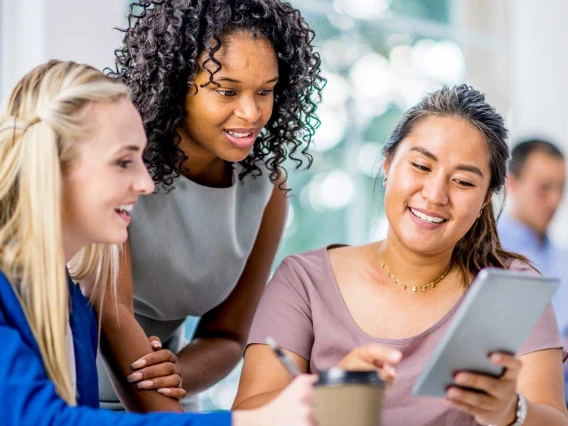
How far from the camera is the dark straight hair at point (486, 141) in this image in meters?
1.88

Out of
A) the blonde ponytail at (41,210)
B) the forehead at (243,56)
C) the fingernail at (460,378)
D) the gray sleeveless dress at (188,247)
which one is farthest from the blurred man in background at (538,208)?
the blonde ponytail at (41,210)

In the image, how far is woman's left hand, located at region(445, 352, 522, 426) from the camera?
4.17 feet

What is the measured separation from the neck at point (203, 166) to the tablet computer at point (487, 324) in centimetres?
88

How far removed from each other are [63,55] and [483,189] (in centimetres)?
200

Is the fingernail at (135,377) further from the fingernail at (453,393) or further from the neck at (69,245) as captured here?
the fingernail at (453,393)

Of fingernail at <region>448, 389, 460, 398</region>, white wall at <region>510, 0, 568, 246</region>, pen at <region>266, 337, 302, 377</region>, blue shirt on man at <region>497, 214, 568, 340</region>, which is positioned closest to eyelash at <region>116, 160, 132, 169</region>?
pen at <region>266, 337, 302, 377</region>

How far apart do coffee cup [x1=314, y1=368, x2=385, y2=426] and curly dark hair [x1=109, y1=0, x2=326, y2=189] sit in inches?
36.3

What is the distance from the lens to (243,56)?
180 centimetres

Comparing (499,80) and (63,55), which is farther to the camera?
(499,80)

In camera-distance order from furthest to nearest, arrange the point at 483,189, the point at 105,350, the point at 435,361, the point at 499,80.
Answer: the point at 499,80
the point at 483,189
the point at 105,350
the point at 435,361

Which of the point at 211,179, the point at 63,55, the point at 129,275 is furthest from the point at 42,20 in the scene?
the point at 129,275

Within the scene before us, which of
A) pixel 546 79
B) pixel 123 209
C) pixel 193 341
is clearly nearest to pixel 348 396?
pixel 123 209

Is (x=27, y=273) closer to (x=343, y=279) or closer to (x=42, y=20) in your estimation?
(x=343, y=279)

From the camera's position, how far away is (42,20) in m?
3.31
